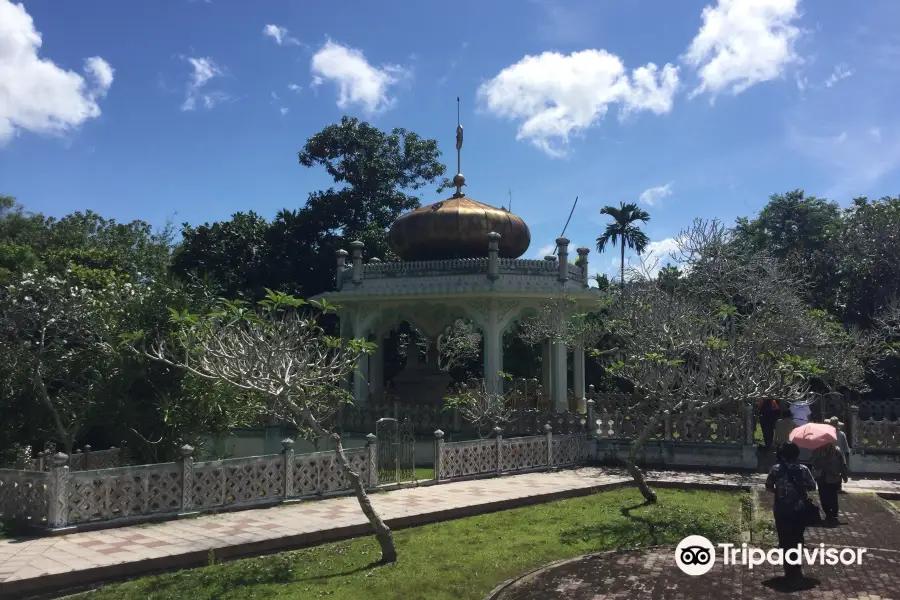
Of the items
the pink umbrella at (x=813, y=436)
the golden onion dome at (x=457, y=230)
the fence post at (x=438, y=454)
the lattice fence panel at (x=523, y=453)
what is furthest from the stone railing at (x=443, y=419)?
the pink umbrella at (x=813, y=436)

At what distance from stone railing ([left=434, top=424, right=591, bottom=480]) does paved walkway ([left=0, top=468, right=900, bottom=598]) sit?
1.45 ft

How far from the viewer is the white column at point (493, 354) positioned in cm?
1977

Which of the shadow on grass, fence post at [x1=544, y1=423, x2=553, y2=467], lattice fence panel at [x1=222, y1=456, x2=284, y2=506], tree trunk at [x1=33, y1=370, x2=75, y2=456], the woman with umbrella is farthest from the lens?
fence post at [x1=544, y1=423, x2=553, y2=467]

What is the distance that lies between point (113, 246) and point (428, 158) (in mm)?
19594

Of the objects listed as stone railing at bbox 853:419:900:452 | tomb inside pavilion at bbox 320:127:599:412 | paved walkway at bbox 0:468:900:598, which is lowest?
paved walkway at bbox 0:468:900:598

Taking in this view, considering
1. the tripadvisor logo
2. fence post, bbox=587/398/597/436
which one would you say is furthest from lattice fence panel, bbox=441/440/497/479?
the tripadvisor logo

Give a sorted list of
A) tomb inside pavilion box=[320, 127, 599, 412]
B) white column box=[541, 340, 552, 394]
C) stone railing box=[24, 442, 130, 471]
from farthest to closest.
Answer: white column box=[541, 340, 552, 394] < tomb inside pavilion box=[320, 127, 599, 412] < stone railing box=[24, 442, 130, 471]

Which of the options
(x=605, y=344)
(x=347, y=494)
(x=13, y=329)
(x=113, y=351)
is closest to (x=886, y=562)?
(x=347, y=494)

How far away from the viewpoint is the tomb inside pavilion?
20562mm

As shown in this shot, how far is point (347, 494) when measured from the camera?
42.8 ft

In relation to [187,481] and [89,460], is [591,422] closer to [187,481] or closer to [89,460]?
[187,481]

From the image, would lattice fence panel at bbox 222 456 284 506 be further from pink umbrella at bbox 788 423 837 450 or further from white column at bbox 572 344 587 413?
white column at bbox 572 344 587 413

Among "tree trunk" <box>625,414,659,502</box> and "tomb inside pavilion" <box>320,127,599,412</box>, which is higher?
"tomb inside pavilion" <box>320,127,599,412</box>

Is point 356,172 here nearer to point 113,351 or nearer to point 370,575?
point 113,351
